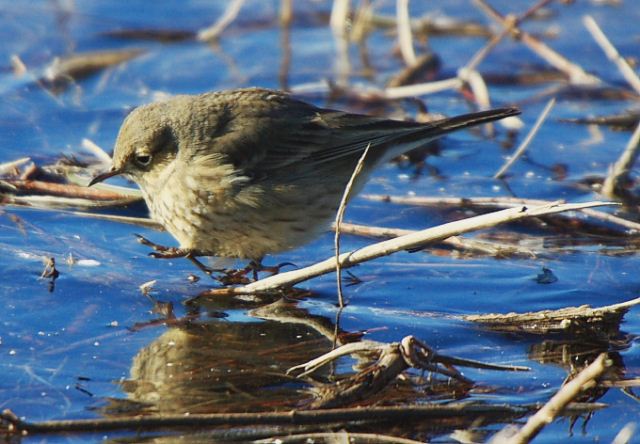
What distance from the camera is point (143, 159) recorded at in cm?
692

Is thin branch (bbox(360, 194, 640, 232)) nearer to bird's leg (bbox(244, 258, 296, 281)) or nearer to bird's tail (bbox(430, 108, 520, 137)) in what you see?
bird's tail (bbox(430, 108, 520, 137))

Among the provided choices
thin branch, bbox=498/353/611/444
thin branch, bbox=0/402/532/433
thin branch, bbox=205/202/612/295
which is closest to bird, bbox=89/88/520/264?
thin branch, bbox=205/202/612/295

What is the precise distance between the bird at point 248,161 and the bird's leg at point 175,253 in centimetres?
1

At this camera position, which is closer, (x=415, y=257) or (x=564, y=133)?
(x=415, y=257)

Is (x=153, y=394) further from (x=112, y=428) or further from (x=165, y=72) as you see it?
(x=165, y=72)

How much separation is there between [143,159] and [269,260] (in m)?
1.05

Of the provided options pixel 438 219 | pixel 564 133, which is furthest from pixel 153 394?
pixel 564 133

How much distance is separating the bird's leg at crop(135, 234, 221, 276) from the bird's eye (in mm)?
475

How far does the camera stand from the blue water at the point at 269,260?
512cm

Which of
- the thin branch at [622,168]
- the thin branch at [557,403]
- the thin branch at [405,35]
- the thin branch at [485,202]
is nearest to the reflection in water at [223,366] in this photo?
the thin branch at [557,403]

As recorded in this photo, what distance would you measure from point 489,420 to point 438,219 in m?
2.97

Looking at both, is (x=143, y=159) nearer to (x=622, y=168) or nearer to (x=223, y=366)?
(x=223, y=366)

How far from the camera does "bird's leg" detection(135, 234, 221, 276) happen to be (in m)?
6.52

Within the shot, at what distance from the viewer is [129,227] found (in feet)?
24.0
